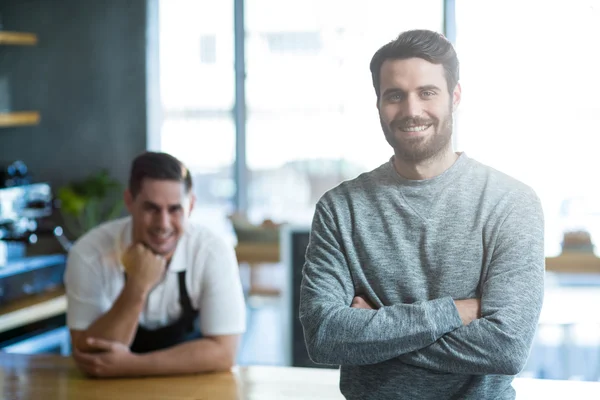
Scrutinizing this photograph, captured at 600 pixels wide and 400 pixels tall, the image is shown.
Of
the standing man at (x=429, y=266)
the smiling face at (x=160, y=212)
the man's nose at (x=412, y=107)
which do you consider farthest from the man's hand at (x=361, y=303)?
the smiling face at (x=160, y=212)

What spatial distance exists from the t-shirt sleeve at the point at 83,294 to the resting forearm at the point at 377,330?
95cm

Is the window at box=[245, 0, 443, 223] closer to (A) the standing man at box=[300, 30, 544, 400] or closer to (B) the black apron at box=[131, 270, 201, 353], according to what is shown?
(B) the black apron at box=[131, 270, 201, 353]

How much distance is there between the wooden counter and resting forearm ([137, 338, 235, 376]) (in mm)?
26

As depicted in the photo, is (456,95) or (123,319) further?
(123,319)

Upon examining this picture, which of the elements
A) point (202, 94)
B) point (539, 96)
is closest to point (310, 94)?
point (202, 94)

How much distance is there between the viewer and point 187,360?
1.95m

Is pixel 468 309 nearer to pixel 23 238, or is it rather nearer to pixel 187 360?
pixel 187 360

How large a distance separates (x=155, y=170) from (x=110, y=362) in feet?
1.63

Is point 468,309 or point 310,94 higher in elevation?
point 310,94

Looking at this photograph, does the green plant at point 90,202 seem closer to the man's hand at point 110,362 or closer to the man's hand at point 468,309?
the man's hand at point 110,362

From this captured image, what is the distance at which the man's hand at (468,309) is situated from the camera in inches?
52.7

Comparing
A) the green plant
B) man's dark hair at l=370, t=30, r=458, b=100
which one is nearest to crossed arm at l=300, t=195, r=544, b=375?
man's dark hair at l=370, t=30, r=458, b=100

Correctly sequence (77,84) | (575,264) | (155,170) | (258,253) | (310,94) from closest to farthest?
(155,170), (575,264), (258,253), (77,84), (310,94)

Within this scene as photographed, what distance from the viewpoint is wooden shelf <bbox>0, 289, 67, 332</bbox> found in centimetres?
333
